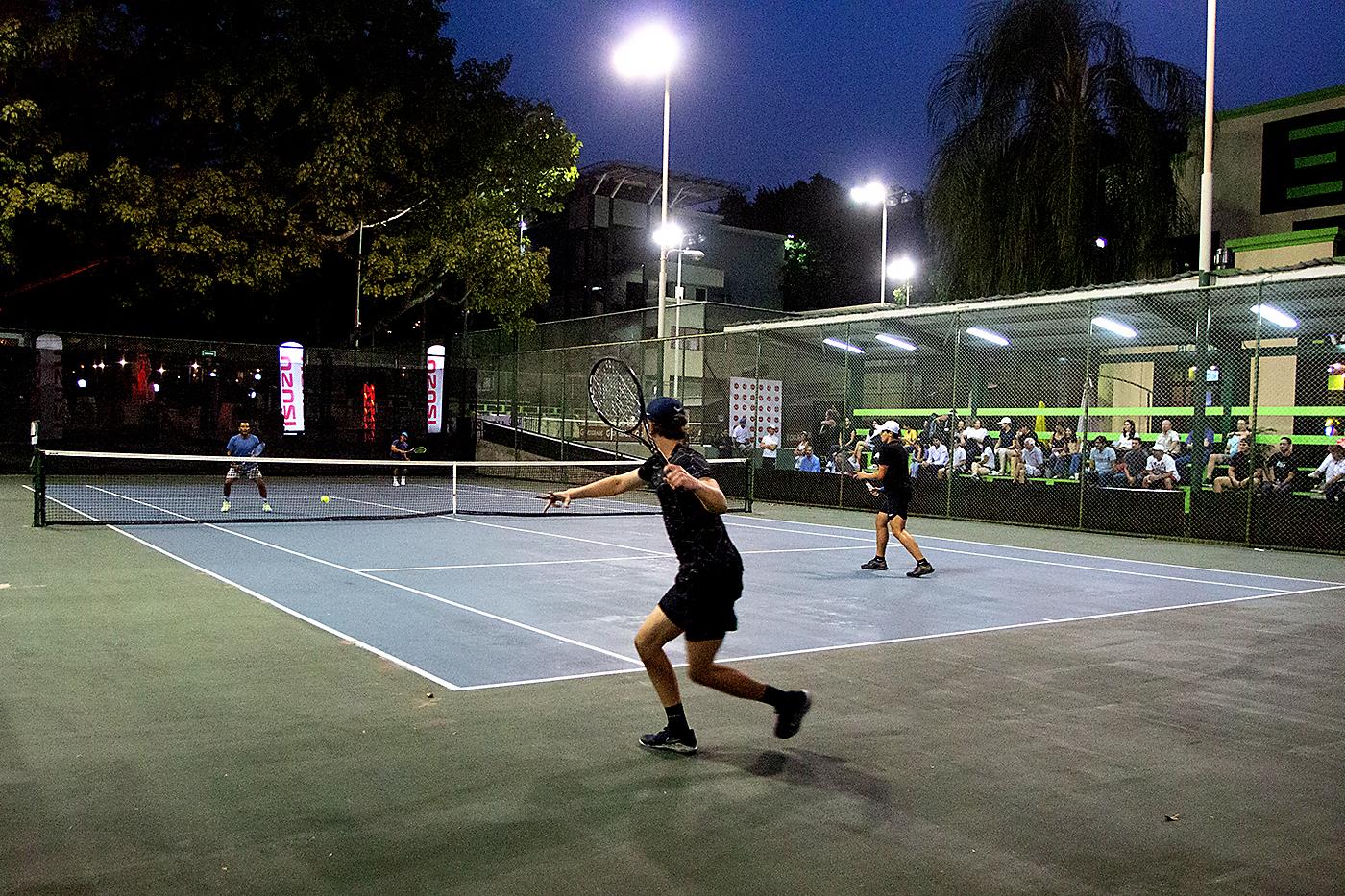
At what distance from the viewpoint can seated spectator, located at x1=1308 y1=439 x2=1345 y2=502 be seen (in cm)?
1495

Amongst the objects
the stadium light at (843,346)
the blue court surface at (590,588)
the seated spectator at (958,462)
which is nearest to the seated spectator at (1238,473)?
the blue court surface at (590,588)

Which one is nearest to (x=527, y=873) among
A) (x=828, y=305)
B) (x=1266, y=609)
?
(x=1266, y=609)

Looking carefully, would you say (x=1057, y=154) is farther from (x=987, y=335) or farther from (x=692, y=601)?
(x=692, y=601)

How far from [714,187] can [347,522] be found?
34.4 metres

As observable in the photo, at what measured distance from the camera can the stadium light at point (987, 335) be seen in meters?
21.1

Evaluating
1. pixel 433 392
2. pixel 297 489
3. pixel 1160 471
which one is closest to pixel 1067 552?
pixel 1160 471

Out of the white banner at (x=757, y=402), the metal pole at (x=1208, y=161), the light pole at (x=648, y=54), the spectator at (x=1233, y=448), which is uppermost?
the light pole at (x=648, y=54)

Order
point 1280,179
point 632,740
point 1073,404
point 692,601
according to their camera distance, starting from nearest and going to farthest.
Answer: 1. point 692,601
2. point 632,740
3. point 1073,404
4. point 1280,179

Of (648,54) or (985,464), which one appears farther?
(648,54)

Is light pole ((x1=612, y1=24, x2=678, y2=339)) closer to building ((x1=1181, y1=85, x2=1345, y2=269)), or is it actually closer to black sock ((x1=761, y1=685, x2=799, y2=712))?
building ((x1=1181, y1=85, x2=1345, y2=269))

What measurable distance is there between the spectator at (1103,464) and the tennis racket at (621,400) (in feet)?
34.7

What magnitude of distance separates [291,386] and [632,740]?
26278 mm

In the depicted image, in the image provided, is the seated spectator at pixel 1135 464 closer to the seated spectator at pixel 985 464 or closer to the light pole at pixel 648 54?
the seated spectator at pixel 985 464

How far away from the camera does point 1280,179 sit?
23.4m
